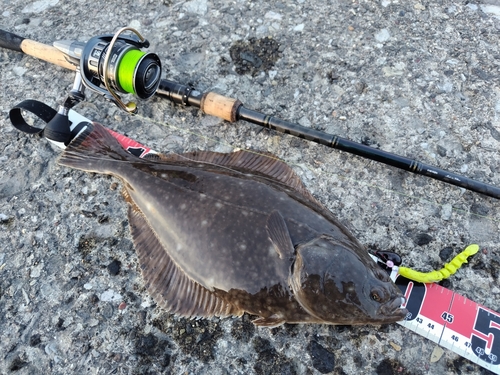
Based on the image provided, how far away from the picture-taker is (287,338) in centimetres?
231

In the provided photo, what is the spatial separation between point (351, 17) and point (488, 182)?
1964 mm

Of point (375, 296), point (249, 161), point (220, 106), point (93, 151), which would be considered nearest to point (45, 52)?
point (93, 151)

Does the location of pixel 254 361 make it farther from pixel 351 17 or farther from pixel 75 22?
pixel 75 22

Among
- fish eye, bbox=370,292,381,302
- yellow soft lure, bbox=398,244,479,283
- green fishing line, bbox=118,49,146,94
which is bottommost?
yellow soft lure, bbox=398,244,479,283

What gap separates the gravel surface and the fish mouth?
12.0 inches

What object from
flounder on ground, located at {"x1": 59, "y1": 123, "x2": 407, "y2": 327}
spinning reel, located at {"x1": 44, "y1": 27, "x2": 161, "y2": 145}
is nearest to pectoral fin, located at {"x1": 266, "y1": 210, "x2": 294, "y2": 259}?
flounder on ground, located at {"x1": 59, "y1": 123, "x2": 407, "y2": 327}

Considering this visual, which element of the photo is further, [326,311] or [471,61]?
[471,61]

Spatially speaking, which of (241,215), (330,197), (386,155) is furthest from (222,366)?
(386,155)

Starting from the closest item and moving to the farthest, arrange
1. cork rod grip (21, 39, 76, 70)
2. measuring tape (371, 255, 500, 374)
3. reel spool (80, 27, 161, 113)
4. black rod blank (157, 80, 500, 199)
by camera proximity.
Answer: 1. measuring tape (371, 255, 500, 374)
2. reel spool (80, 27, 161, 113)
3. black rod blank (157, 80, 500, 199)
4. cork rod grip (21, 39, 76, 70)

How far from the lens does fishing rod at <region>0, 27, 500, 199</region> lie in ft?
8.16

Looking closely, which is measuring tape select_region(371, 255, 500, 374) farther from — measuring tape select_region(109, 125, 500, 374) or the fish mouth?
the fish mouth

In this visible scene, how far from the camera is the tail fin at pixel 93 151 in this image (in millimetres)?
2662

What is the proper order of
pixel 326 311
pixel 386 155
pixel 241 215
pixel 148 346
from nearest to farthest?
pixel 326 311 < pixel 241 215 < pixel 148 346 < pixel 386 155

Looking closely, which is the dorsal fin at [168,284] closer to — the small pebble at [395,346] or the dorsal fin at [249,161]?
the dorsal fin at [249,161]
